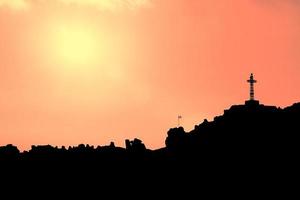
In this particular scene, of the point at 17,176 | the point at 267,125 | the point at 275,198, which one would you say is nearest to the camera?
the point at 275,198

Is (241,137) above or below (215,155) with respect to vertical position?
above

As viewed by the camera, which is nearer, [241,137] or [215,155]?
[241,137]

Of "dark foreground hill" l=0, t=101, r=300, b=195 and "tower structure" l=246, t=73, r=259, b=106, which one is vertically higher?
"tower structure" l=246, t=73, r=259, b=106

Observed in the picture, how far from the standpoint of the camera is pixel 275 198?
109562 millimetres

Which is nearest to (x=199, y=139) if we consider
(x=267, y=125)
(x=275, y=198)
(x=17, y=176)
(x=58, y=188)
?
(x=267, y=125)

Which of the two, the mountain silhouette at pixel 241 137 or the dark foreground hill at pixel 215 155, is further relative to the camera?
the mountain silhouette at pixel 241 137

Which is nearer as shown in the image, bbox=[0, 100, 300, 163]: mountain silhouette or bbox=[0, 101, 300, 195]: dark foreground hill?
bbox=[0, 101, 300, 195]: dark foreground hill

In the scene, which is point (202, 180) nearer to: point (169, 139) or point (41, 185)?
point (169, 139)

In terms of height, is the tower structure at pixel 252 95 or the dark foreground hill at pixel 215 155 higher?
the tower structure at pixel 252 95

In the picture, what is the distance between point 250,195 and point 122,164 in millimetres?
40425

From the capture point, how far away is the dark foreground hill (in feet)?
377

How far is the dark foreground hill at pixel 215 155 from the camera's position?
115 m

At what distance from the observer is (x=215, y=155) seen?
12375 cm

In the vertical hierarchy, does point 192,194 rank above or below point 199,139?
below
